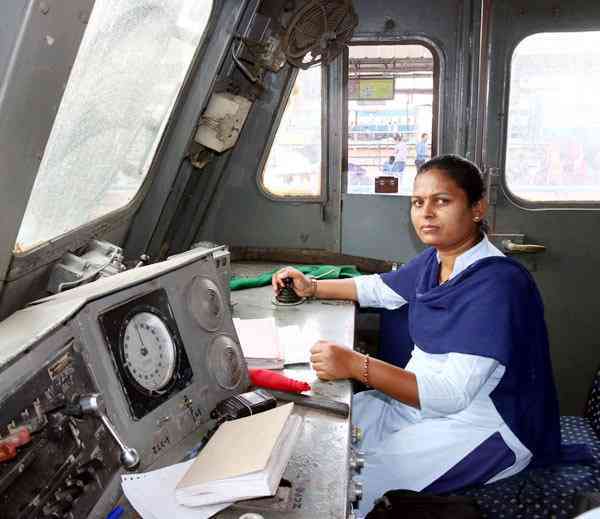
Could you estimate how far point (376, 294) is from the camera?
2207mm

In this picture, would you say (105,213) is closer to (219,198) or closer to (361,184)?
(219,198)

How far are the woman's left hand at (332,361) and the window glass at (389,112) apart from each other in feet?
5.14

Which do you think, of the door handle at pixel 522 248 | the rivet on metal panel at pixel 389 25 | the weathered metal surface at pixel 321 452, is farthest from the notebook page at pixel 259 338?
the rivet on metal panel at pixel 389 25

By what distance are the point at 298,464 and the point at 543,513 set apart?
0.72m

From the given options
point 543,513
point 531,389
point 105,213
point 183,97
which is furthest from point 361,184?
point 543,513

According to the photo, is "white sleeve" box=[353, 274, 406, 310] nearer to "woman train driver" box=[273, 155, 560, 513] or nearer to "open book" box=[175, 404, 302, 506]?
"woman train driver" box=[273, 155, 560, 513]

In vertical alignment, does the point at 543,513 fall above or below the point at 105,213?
below

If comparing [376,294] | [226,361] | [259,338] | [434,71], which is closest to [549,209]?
[434,71]

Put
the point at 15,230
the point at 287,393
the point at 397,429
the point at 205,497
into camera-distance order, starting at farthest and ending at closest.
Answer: the point at 397,429 → the point at 287,393 → the point at 15,230 → the point at 205,497

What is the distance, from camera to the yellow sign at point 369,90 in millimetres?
2797

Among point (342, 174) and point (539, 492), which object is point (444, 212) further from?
point (342, 174)

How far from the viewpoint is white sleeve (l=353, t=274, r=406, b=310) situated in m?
2.17

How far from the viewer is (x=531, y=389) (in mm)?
1577

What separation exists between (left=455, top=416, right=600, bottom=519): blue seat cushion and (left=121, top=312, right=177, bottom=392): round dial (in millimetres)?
888
